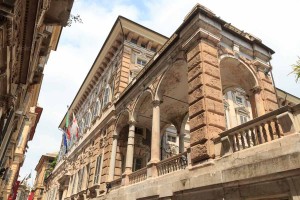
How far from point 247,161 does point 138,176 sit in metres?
6.57

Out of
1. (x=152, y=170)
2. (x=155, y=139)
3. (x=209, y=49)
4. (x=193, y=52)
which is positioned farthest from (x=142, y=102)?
(x=209, y=49)

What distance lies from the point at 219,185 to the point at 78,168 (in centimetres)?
1818

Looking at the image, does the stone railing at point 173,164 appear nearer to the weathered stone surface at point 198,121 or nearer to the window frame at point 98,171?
the weathered stone surface at point 198,121

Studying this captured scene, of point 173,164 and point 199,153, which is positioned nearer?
point 199,153

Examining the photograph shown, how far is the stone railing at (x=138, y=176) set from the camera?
1122cm

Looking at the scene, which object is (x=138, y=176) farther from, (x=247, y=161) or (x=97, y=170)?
(x=247, y=161)

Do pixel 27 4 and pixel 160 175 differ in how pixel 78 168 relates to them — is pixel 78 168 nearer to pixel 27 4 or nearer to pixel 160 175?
pixel 160 175

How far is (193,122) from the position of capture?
8.76m

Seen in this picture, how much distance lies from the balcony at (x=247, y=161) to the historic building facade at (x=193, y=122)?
24 millimetres

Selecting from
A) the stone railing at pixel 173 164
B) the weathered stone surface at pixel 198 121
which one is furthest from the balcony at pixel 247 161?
the weathered stone surface at pixel 198 121

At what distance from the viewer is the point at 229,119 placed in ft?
71.3

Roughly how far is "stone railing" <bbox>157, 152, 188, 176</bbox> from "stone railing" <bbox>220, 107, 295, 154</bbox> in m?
2.08

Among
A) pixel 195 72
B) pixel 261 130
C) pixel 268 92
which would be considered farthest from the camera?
pixel 268 92

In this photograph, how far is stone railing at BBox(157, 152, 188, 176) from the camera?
911 cm
